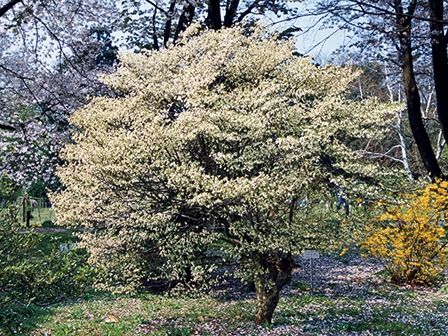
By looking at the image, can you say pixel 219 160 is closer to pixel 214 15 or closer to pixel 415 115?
pixel 214 15

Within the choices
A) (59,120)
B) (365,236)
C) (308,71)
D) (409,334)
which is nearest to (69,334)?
(409,334)

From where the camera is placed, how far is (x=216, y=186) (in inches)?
250

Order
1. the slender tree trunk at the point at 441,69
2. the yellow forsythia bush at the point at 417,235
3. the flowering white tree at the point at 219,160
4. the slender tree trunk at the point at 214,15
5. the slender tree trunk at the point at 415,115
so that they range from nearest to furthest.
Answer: the flowering white tree at the point at 219,160, the yellow forsythia bush at the point at 417,235, the slender tree trunk at the point at 441,69, the slender tree trunk at the point at 214,15, the slender tree trunk at the point at 415,115

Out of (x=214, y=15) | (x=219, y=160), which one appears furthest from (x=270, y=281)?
(x=214, y=15)

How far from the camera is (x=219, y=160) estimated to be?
22.4ft

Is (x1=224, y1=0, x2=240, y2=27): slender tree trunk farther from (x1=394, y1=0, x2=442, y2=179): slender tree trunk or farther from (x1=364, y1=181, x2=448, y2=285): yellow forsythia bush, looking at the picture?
(x1=364, y1=181, x2=448, y2=285): yellow forsythia bush

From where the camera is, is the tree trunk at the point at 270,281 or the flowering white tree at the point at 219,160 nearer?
the flowering white tree at the point at 219,160

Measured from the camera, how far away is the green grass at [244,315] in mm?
7013

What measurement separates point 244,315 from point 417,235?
12.9 ft

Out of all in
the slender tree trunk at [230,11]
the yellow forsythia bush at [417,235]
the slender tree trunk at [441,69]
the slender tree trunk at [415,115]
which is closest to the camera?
the yellow forsythia bush at [417,235]

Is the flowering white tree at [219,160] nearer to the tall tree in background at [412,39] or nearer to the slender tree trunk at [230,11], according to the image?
the tall tree in background at [412,39]

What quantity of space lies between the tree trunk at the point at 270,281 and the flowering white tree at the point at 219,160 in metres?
0.02

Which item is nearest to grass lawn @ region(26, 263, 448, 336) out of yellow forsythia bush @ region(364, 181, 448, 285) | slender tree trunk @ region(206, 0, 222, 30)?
yellow forsythia bush @ region(364, 181, 448, 285)

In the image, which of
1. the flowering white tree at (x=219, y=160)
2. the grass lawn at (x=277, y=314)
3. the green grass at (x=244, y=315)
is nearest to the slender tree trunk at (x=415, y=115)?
the grass lawn at (x=277, y=314)
